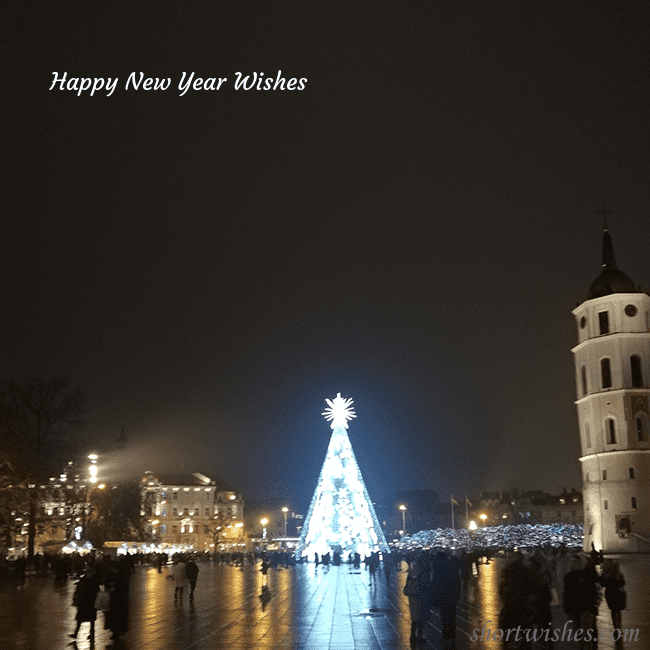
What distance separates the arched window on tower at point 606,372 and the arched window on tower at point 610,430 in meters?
2.84

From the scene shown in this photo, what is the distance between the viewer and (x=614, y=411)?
6788 centimetres

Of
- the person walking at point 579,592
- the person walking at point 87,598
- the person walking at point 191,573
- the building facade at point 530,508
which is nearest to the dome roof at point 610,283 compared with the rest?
the person walking at point 191,573

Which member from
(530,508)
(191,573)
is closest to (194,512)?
(530,508)

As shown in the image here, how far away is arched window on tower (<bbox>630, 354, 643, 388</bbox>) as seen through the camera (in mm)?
68750

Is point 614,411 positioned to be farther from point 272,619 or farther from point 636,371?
point 272,619

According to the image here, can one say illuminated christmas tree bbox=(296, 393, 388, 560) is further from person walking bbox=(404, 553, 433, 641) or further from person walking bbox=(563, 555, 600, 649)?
person walking bbox=(563, 555, 600, 649)

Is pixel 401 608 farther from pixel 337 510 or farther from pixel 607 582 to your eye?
pixel 337 510

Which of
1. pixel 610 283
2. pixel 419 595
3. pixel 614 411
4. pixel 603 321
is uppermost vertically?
pixel 610 283

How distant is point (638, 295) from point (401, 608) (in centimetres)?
5363

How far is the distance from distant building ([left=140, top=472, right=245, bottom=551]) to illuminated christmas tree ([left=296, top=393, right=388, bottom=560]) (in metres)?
73.1

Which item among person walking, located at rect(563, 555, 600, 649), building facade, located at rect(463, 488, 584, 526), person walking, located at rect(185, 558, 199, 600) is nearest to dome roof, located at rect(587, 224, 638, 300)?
person walking, located at rect(185, 558, 199, 600)

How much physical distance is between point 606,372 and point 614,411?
3.51 m

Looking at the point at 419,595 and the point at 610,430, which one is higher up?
the point at 610,430

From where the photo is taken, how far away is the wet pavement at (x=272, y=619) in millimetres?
15500
